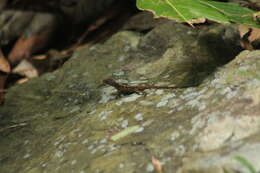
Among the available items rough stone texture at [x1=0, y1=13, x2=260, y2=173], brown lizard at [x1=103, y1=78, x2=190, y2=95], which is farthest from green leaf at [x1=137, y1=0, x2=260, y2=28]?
brown lizard at [x1=103, y1=78, x2=190, y2=95]

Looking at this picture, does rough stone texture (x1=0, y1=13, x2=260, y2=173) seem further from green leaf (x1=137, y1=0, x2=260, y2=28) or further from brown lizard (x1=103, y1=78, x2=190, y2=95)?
green leaf (x1=137, y1=0, x2=260, y2=28)

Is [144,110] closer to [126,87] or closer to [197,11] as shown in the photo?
[126,87]

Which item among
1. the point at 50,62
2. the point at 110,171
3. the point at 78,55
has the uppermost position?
the point at 110,171

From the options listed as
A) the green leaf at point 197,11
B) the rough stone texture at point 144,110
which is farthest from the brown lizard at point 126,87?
the green leaf at point 197,11

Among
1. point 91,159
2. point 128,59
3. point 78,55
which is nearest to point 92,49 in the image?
point 78,55

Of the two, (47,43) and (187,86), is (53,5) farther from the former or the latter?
(187,86)

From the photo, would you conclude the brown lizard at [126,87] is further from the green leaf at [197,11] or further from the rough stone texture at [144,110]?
the green leaf at [197,11]

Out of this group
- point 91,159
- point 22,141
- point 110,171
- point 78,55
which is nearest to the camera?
point 110,171
